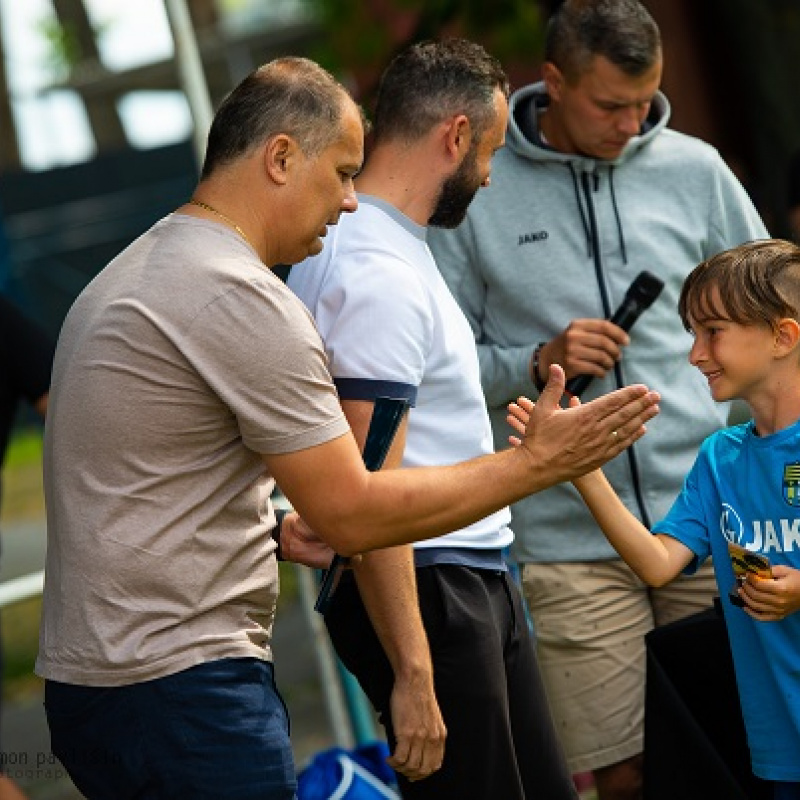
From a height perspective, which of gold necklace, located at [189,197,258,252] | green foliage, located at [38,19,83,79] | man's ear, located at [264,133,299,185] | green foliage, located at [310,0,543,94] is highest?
man's ear, located at [264,133,299,185]

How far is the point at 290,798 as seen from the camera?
277 cm

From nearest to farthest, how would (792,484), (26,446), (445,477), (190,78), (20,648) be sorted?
1. (445,477)
2. (792,484)
3. (190,78)
4. (20,648)
5. (26,446)

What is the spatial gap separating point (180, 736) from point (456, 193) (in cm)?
132

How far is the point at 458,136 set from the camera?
11.0 ft

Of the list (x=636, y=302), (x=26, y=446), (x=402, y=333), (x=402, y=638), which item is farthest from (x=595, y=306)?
(x=26, y=446)

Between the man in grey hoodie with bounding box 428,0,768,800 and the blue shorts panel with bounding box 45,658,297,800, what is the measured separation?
1.49 meters

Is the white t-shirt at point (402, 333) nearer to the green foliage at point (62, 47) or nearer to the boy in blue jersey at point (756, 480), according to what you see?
the boy in blue jersey at point (756, 480)

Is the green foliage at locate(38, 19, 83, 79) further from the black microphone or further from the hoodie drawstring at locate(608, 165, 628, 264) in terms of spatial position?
the black microphone

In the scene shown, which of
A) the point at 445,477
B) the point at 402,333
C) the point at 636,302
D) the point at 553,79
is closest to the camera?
the point at 445,477

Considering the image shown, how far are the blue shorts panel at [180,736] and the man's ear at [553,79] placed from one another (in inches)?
81.2

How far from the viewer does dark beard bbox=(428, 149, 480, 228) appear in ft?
11.0

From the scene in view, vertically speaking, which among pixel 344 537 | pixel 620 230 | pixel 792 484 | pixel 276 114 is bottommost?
pixel 792 484

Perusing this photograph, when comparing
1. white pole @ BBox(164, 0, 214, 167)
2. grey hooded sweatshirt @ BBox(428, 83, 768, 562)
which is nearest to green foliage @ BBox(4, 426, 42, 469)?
white pole @ BBox(164, 0, 214, 167)

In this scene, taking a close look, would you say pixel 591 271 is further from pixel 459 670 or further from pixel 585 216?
pixel 459 670
